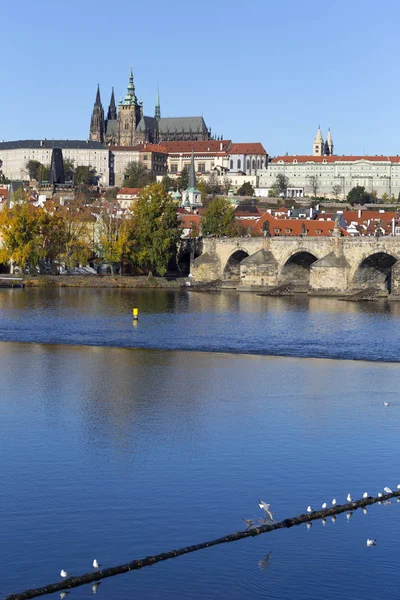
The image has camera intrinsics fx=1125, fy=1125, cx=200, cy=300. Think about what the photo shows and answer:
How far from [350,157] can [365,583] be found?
524 feet

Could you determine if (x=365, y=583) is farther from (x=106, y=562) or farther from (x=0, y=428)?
(x=0, y=428)

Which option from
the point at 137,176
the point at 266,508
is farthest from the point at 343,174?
the point at 266,508

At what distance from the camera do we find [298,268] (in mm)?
60125

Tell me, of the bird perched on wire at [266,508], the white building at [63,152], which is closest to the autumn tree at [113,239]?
the bird perched on wire at [266,508]

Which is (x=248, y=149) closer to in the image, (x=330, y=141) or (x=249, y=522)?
(x=330, y=141)

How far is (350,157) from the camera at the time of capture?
17000cm

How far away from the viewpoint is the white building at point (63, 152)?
172 m

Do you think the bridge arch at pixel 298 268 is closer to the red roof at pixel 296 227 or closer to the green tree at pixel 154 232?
the red roof at pixel 296 227

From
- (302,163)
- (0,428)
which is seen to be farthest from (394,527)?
(302,163)

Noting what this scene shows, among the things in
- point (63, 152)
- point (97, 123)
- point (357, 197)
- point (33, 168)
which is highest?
point (97, 123)

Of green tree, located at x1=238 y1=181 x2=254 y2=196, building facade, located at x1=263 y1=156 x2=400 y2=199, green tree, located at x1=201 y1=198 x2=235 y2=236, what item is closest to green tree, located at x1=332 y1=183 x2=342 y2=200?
building facade, located at x1=263 y1=156 x2=400 y2=199

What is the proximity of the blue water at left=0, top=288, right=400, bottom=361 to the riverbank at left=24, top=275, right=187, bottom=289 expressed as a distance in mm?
3614

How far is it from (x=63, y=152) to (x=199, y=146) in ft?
76.6

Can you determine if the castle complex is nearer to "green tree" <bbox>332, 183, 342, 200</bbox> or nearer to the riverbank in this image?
"green tree" <bbox>332, 183, 342, 200</bbox>
